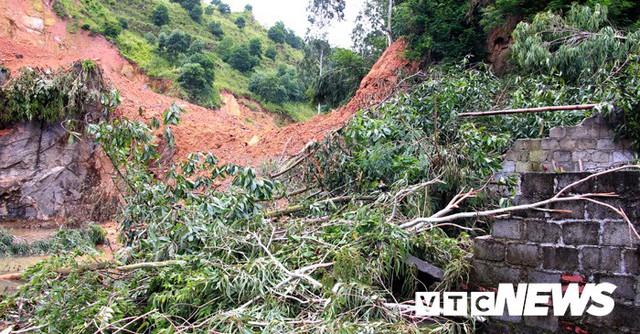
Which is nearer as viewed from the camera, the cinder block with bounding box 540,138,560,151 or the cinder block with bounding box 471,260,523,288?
the cinder block with bounding box 471,260,523,288

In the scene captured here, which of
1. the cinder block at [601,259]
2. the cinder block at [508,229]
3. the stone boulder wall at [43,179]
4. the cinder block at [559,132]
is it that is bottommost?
the stone boulder wall at [43,179]

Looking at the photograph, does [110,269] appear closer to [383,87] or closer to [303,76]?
[383,87]

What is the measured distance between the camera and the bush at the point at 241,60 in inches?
1109

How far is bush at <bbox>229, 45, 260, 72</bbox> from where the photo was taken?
28.2 m

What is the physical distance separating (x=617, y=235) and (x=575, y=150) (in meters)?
2.68

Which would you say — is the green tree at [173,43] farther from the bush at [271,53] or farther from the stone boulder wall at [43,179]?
the stone boulder wall at [43,179]

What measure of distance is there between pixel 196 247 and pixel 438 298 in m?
1.92

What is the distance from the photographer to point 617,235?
96.6 inches

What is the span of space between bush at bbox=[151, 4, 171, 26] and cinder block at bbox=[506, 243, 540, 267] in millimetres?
29105

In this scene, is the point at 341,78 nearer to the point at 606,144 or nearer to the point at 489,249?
the point at 606,144

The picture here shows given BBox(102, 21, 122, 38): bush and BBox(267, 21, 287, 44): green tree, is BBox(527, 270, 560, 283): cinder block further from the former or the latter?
BBox(267, 21, 287, 44): green tree

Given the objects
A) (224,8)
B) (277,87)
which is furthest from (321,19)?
(224,8)

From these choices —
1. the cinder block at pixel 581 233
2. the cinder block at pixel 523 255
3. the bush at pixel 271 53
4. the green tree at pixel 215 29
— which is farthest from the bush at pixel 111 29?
the cinder block at pixel 581 233

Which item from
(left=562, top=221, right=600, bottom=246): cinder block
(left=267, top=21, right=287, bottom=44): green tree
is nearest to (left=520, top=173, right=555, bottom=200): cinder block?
(left=562, top=221, right=600, bottom=246): cinder block
